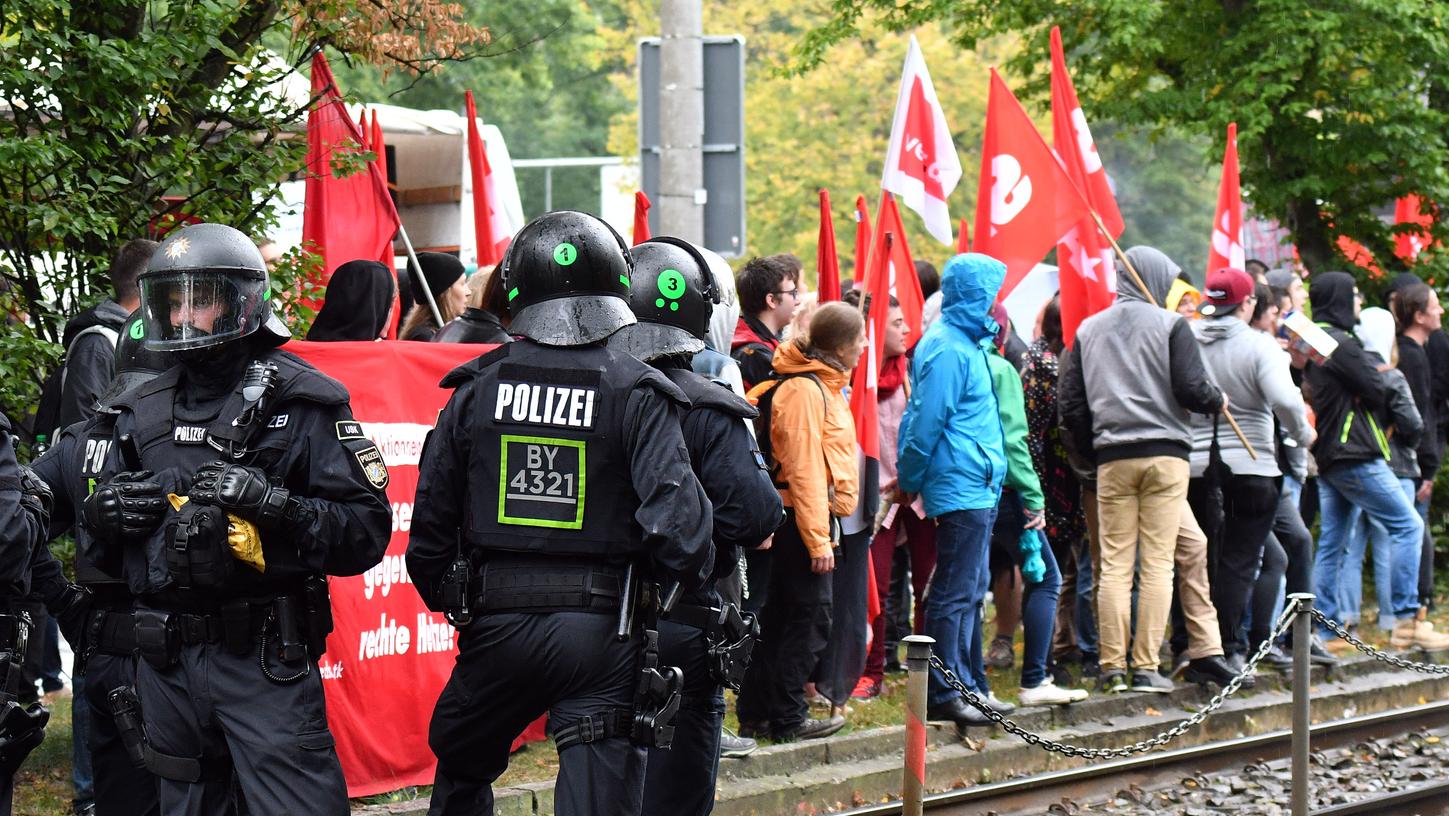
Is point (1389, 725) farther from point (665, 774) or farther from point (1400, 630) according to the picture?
point (665, 774)

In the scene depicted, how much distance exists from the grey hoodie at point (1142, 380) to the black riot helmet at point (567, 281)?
190 inches

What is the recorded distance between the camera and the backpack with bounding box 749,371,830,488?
793 centimetres


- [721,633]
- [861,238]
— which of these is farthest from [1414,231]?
[721,633]

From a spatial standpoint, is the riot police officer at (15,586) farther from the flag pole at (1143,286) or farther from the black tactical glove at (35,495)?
the flag pole at (1143,286)

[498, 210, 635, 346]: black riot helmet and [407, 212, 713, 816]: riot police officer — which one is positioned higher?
[498, 210, 635, 346]: black riot helmet

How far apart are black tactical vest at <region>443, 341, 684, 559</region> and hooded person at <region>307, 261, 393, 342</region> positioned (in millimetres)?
2338

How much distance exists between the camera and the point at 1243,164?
15.2m

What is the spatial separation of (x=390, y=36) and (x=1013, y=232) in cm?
390

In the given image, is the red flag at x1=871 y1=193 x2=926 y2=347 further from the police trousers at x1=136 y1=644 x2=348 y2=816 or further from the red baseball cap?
the police trousers at x1=136 y1=644 x2=348 y2=816

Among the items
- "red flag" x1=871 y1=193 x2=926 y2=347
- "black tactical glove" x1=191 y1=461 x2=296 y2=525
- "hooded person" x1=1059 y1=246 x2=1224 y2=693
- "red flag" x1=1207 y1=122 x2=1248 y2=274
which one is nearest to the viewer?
"black tactical glove" x1=191 y1=461 x2=296 y2=525

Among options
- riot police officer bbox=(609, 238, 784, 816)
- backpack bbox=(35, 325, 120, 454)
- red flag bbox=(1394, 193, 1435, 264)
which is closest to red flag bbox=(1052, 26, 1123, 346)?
riot police officer bbox=(609, 238, 784, 816)

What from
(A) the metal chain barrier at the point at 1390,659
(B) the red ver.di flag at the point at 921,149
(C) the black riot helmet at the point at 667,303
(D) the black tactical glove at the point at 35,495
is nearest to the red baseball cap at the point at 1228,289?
(B) the red ver.di flag at the point at 921,149

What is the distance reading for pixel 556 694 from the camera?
16.5ft

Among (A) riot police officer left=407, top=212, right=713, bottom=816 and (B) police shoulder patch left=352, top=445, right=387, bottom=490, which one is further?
(B) police shoulder patch left=352, top=445, right=387, bottom=490
